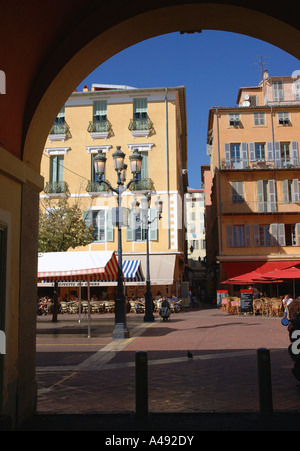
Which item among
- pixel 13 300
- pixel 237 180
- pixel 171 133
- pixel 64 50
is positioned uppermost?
pixel 171 133

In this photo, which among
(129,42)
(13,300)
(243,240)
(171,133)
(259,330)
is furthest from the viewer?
(243,240)

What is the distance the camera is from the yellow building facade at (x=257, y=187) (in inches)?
1265

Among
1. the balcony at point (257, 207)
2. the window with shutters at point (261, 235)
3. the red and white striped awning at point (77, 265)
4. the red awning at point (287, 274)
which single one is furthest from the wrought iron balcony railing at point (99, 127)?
the red and white striped awning at point (77, 265)

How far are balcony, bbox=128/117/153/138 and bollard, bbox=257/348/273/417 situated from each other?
26172 mm

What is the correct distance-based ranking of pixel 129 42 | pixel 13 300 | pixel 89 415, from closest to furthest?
pixel 13 300
pixel 89 415
pixel 129 42

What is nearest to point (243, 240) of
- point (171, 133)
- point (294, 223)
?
point (294, 223)

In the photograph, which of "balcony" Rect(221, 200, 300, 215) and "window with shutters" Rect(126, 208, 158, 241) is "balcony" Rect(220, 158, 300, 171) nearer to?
"balcony" Rect(221, 200, 300, 215)

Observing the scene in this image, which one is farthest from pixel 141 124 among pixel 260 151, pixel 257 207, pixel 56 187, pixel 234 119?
pixel 257 207

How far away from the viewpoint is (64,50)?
563 cm

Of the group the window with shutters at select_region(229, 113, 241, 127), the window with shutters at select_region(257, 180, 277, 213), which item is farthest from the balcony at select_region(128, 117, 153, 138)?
the window with shutters at select_region(257, 180, 277, 213)

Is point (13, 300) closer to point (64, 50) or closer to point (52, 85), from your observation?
point (52, 85)

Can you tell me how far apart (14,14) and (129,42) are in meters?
1.96

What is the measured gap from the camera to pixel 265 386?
537cm
